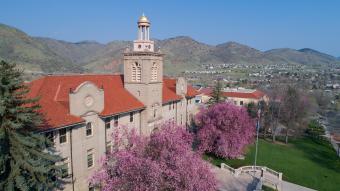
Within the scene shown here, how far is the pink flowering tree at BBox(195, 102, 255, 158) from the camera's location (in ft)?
121

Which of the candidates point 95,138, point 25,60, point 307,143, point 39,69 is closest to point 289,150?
point 307,143

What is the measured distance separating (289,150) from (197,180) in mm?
36013

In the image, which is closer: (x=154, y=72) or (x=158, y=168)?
A: (x=158, y=168)

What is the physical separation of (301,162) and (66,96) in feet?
109

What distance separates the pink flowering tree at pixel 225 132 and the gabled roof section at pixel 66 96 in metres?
9.88

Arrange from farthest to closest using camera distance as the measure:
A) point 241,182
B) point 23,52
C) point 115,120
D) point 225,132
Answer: point 23,52
point 225,132
point 241,182
point 115,120

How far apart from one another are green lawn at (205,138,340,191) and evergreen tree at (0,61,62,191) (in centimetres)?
1761

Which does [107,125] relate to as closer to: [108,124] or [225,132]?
[108,124]

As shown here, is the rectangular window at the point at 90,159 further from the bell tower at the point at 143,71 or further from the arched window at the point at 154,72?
the arched window at the point at 154,72

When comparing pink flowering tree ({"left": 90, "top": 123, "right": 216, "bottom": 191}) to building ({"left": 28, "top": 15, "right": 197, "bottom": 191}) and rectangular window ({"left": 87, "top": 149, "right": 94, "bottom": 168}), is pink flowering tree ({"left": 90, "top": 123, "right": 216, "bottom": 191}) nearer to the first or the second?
building ({"left": 28, "top": 15, "right": 197, "bottom": 191})

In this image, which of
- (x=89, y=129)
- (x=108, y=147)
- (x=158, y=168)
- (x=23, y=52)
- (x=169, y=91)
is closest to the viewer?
(x=158, y=168)

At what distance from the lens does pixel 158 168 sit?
675 inches

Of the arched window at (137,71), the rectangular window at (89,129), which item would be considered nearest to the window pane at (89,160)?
the rectangular window at (89,129)

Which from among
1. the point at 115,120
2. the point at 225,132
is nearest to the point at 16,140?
the point at 115,120
